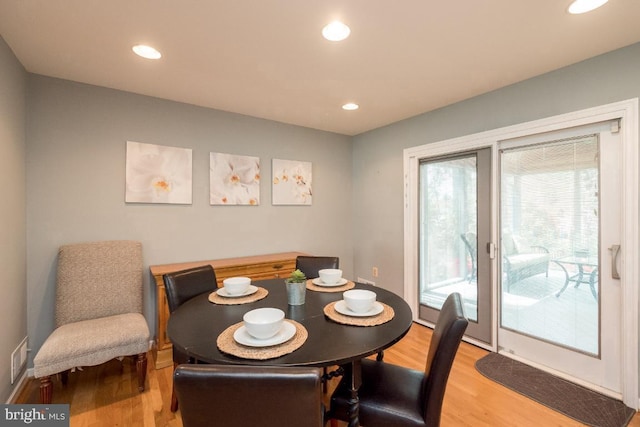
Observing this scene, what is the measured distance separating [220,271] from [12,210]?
149 centimetres

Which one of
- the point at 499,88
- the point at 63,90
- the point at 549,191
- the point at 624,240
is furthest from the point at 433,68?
the point at 63,90

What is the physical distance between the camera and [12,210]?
2.02 metres

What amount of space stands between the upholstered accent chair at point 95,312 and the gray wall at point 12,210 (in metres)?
0.22

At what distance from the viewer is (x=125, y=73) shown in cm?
231

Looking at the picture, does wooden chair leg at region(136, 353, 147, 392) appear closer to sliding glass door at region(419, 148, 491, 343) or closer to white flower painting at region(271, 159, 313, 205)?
white flower painting at region(271, 159, 313, 205)

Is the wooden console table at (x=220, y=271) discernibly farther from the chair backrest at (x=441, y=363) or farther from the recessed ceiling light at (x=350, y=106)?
the chair backrest at (x=441, y=363)

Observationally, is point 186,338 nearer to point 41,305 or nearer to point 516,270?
point 41,305

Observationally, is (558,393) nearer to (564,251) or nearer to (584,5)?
(564,251)

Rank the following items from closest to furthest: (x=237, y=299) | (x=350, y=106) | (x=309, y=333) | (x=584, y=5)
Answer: (x=309, y=333), (x=584, y=5), (x=237, y=299), (x=350, y=106)

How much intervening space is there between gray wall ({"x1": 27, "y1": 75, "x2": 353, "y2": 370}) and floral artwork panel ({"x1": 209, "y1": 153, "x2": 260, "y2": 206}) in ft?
0.23

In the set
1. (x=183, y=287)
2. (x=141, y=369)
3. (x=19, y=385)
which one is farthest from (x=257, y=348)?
(x=19, y=385)

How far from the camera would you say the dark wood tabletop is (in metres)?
1.11

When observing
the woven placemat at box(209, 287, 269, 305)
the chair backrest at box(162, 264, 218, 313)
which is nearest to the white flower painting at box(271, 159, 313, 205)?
the chair backrest at box(162, 264, 218, 313)

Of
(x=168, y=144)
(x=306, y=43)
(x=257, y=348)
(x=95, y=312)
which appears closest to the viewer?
(x=257, y=348)
